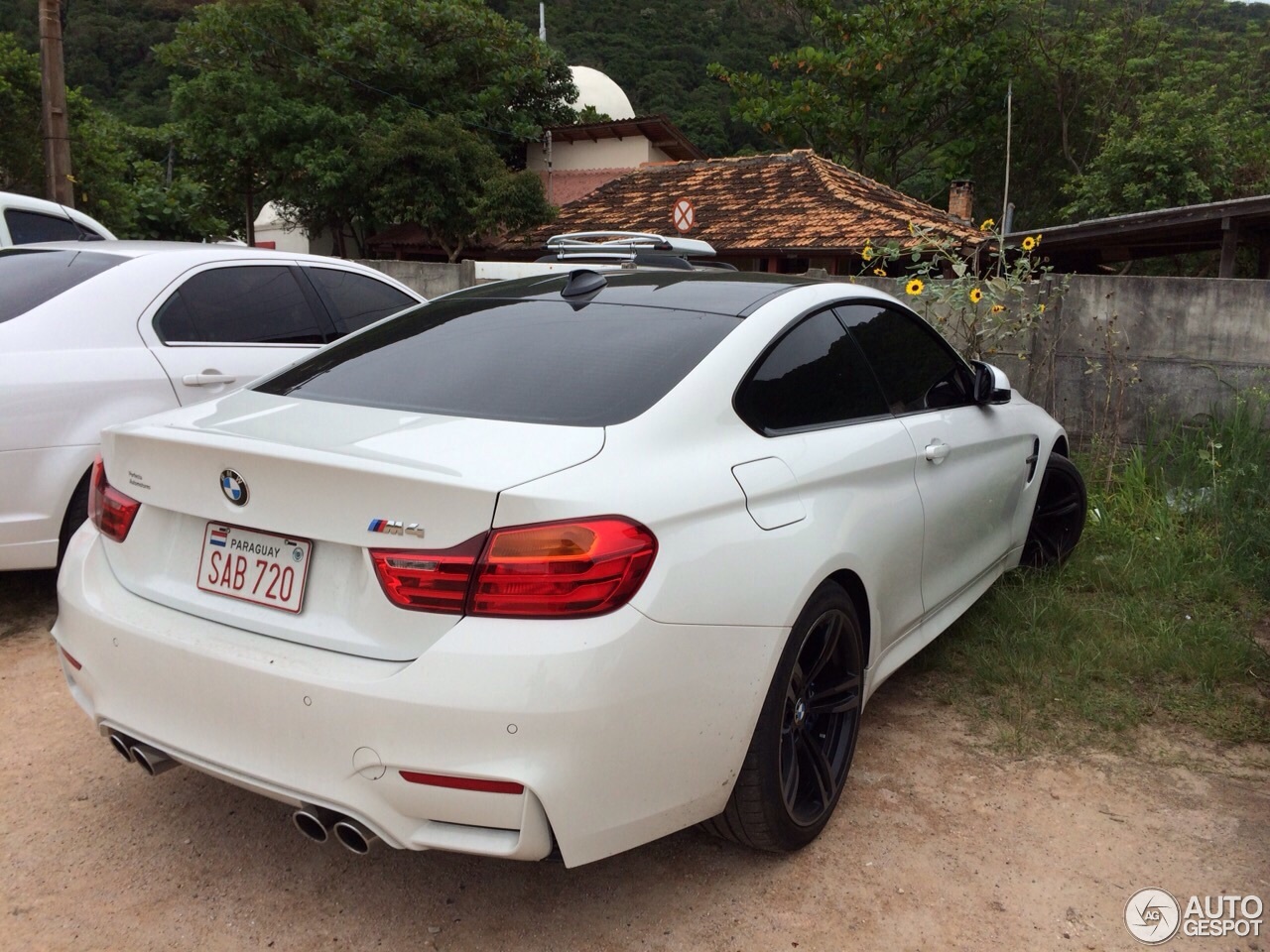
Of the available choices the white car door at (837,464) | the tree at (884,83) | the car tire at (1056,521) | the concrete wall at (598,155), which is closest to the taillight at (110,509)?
the white car door at (837,464)

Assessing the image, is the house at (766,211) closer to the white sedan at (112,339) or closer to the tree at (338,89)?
the tree at (338,89)

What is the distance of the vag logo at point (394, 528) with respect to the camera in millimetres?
2006

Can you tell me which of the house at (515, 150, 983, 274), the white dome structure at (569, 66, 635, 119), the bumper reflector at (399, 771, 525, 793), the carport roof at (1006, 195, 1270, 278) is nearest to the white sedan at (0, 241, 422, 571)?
the bumper reflector at (399, 771, 525, 793)

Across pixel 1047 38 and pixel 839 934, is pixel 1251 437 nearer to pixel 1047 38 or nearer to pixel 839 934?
pixel 839 934

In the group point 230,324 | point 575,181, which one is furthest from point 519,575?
point 575,181

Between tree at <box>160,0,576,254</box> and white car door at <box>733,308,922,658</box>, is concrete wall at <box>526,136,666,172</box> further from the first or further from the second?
white car door at <box>733,308,922,658</box>

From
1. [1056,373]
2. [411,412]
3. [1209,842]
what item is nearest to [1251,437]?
[1056,373]

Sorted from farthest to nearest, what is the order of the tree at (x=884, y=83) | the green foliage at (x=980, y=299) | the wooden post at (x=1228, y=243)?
the tree at (x=884, y=83) → the wooden post at (x=1228, y=243) → the green foliage at (x=980, y=299)

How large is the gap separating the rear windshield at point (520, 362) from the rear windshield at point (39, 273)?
5.62 ft

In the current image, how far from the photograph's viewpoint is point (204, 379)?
4.34m

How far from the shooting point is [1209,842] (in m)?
2.84

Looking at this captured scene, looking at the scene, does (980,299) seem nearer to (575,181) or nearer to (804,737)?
(804,737)

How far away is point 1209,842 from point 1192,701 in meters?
0.99

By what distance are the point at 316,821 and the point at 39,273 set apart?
3248mm
